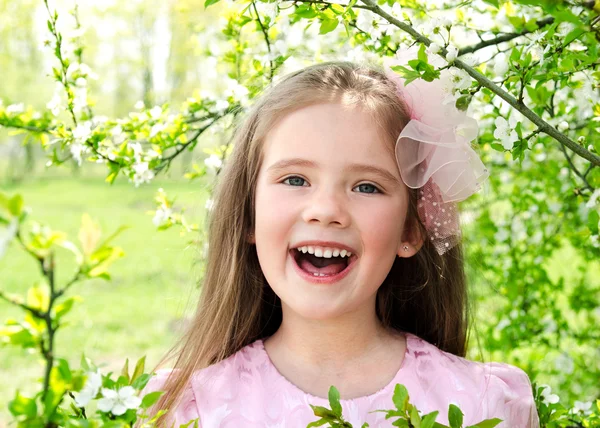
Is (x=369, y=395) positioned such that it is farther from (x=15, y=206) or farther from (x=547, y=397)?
(x=15, y=206)

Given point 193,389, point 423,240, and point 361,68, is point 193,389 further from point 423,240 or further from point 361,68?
point 361,68

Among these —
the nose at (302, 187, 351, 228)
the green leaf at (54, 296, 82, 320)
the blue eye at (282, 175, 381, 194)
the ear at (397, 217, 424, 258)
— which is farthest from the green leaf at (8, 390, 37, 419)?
the ear at (397, 217, 424, 258)

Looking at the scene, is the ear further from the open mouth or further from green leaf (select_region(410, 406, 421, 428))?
green leaf (select_region(410, 406, 421, 428))

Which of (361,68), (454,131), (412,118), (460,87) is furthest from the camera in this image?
(361,68)

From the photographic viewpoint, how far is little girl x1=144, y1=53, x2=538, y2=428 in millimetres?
1668

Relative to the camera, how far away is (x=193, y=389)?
5.78 ft

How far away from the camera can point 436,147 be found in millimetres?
1717

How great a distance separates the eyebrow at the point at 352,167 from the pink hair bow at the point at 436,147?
0.04 meters

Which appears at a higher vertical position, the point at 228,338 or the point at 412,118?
the point at 412,118

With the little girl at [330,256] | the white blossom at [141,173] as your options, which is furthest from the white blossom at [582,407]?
the white blossom at [141,173]

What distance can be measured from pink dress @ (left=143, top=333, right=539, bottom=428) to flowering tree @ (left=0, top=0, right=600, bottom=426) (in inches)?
4.4

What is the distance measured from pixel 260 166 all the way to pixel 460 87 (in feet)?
2.09

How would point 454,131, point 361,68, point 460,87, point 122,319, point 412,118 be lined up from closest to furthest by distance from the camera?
point 460,87, point 454,131, point 412,118, point 361,68, point 122,319

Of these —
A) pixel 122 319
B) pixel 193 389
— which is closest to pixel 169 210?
pixel 193 389
